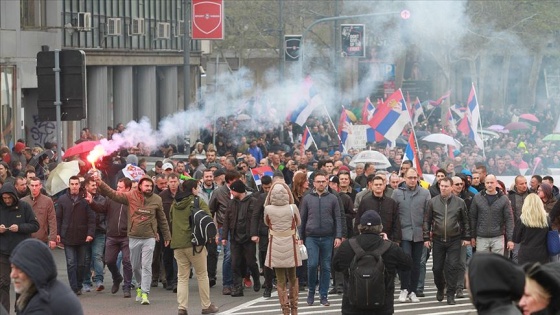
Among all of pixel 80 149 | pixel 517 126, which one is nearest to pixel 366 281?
pixel 80 149

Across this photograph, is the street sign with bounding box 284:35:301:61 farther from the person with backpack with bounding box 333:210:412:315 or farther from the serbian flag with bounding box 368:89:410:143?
the person with backpack with bounding box 333:210:412:315

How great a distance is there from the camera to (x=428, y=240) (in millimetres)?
16750

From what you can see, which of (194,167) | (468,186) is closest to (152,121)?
(194,167)

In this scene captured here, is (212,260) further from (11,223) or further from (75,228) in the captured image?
(11,223)

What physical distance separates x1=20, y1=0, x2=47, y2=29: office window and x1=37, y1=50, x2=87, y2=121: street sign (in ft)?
56.2

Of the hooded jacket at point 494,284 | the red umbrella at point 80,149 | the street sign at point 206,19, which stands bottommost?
the red umbrella at point 80,149

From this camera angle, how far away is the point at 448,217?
652 inches

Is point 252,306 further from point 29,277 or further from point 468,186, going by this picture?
point 29,277

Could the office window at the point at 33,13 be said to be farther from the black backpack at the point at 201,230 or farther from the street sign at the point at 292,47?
the black backpack at the point at 201,230

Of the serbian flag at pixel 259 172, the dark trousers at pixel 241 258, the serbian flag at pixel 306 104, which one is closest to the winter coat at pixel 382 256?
the dark trousers at pixel 241 258

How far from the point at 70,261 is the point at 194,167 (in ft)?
21.5

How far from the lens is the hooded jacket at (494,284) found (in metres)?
6.79

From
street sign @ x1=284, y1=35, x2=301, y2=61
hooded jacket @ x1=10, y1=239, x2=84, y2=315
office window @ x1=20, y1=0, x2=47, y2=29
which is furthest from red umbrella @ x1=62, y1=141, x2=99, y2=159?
street sign @ x1=284, y1=35, x2=301, y2=61

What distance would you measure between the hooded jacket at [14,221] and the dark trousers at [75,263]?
2354 mm
